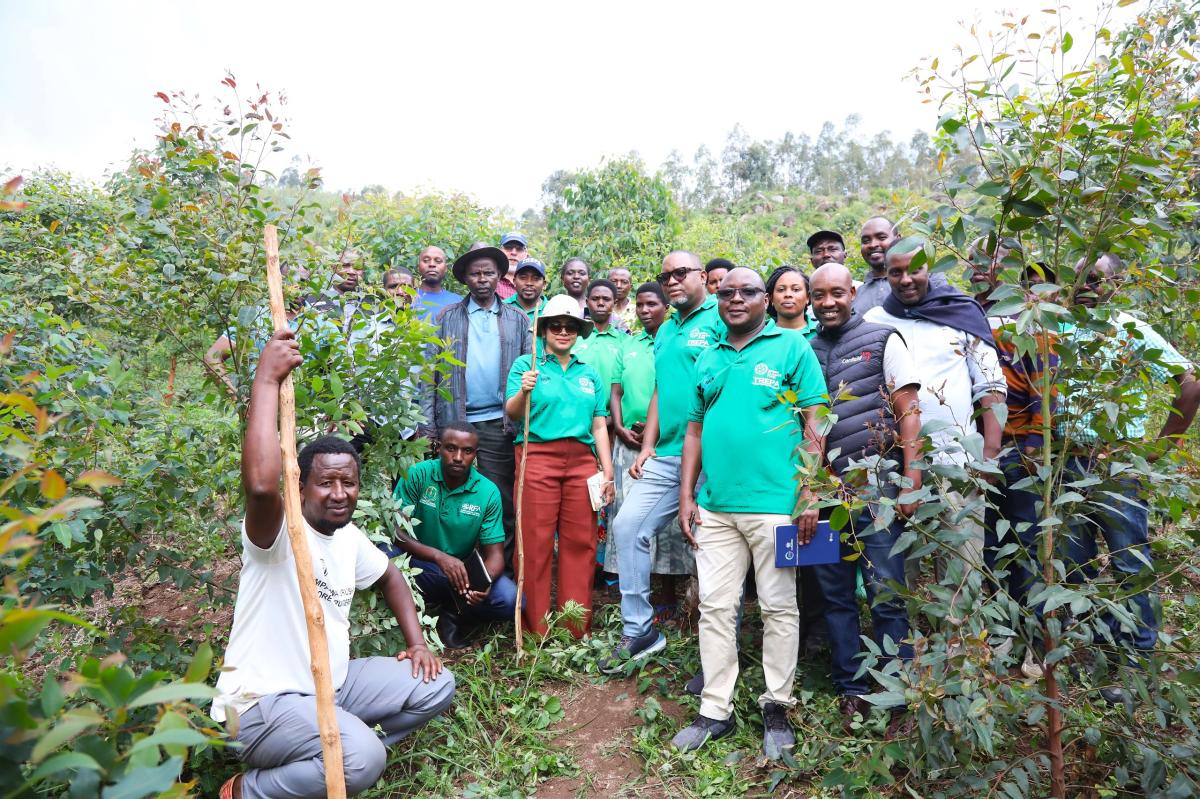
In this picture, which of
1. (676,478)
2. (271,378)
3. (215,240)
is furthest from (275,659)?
(676,478)

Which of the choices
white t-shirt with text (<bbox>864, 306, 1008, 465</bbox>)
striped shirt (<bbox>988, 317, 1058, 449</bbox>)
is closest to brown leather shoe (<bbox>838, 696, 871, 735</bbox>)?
white t-shirt with text (<bbox>864, 306, 1008, 465</bbox>)

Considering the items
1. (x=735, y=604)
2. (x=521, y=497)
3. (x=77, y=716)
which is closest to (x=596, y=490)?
(x=521, y=497)

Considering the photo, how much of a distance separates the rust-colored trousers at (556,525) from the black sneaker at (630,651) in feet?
1.33

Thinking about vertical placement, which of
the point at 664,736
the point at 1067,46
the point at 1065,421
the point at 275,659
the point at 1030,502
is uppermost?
the point at 1067,46

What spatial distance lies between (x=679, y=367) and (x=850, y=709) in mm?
1986

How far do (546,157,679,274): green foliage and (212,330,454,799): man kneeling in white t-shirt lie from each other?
18.7 ft

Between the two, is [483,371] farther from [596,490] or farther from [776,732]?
[776,732]

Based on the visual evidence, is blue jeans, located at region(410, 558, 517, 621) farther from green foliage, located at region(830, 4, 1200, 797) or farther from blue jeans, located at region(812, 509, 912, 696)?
green foliage, located at region(830, 4, 1200, 797)

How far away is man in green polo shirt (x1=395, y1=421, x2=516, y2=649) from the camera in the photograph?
4.40m

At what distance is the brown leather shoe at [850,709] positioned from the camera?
348cm

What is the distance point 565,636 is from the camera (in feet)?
14.7

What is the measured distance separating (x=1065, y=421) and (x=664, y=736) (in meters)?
2.24

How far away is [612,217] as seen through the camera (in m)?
8.49

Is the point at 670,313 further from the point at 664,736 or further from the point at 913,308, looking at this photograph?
the point at 664,736
